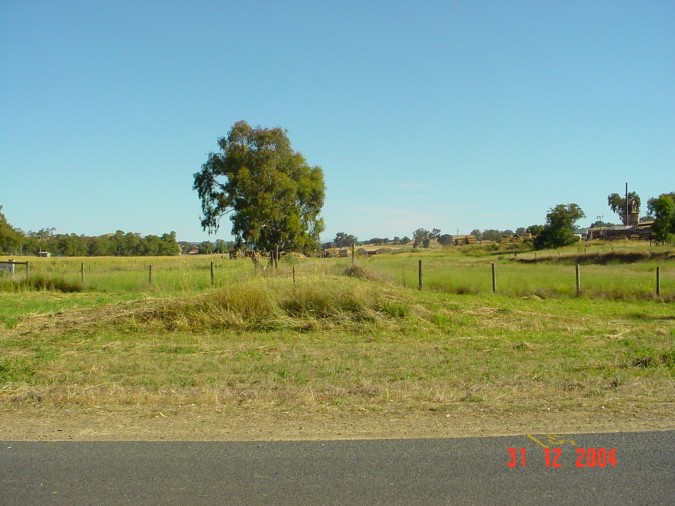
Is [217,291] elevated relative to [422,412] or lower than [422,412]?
elevated

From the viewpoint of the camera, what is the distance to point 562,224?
225 ft

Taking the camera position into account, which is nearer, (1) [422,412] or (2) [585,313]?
(1) [422,412]

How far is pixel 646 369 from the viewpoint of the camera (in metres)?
9.49

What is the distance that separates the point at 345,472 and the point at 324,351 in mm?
6655

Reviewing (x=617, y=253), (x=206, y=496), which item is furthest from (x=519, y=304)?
(x=617, y=253)

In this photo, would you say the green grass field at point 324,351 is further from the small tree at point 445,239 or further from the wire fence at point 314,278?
the small tree at point 445,239

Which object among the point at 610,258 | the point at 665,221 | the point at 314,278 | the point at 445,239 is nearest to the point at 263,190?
the point at 314,278

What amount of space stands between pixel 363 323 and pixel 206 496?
9973 millimetres

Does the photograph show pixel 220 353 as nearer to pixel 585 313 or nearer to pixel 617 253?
pixel 585 313

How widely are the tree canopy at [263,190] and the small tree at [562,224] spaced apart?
1568 inches

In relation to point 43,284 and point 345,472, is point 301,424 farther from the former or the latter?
point 43,284

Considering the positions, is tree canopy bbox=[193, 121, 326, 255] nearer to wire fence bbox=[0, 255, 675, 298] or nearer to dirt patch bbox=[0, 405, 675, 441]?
wire fence bbox=[0, 255, 675, 298]
